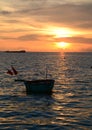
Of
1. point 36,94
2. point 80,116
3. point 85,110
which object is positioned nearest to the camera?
point 80,116

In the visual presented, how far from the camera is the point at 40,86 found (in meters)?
40.8

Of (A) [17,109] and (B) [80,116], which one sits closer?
(B) [80,116]

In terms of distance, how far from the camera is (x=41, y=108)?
3192 cm

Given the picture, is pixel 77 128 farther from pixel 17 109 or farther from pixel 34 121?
pixel 17 109

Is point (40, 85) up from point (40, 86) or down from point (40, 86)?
up

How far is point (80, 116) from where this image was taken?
2772cm

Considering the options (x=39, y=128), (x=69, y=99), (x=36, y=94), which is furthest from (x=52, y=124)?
(x=36, y=94)

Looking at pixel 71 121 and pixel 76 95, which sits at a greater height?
pixel 76 95

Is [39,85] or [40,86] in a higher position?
[39,85]

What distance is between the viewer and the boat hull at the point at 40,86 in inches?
1602

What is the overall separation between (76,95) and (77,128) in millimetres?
17569

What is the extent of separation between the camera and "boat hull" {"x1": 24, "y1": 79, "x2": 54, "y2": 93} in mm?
40688

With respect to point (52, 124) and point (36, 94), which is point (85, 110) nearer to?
point (52, 124)

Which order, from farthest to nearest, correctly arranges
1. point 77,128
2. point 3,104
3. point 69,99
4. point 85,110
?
point 69,99 → point 3,104 → point 85,110 → point 77,128
